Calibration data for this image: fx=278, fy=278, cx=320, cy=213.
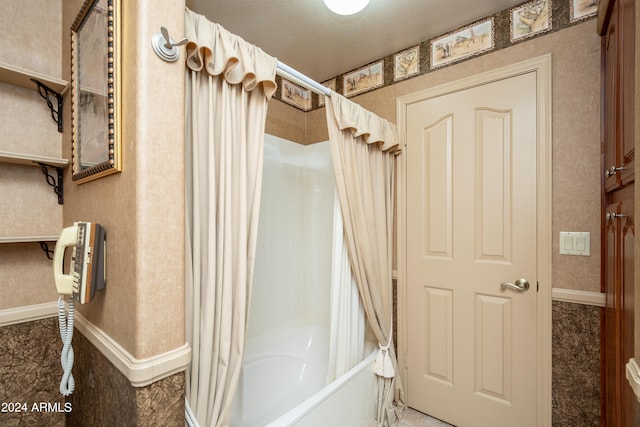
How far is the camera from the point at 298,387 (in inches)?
76.3

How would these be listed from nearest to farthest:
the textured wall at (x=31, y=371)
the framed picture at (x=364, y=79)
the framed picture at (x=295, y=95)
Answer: the textured wall at (x=31, y=371)
the framed picture at (x=364, y=79)
the framed picture at (x=295, y=95)

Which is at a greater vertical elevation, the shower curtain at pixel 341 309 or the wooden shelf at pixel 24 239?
the wooden shelf at pixel 24 239

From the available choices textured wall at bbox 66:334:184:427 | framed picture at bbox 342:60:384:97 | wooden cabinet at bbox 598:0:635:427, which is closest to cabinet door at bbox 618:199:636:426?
wooden cabinet at bbox 598:0:635:427

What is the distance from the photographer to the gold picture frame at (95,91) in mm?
863

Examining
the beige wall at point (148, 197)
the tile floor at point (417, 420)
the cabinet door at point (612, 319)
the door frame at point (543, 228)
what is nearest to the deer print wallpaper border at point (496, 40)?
the door frame at point (543, 228)

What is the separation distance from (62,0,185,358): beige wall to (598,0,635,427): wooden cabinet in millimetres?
1459

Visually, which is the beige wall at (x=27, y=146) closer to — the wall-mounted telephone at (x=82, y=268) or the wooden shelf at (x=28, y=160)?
the wooden shelf at (x=28, y=160)

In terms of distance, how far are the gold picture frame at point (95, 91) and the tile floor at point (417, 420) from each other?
2079 millimetres

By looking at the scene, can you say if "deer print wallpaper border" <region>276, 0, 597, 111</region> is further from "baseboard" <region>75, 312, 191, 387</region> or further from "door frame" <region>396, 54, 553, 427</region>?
"baseboard" <region>75, 312, 191, 387</region>

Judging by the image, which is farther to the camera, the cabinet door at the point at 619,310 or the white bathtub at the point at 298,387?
the white bathtub at the point at 298,387

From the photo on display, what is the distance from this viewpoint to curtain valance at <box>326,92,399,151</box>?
1569 mm

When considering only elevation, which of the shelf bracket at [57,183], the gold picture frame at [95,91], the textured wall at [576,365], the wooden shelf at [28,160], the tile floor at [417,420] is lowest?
the tile floor at [417,420]

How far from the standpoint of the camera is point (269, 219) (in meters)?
2.21

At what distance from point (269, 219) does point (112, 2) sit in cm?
153
